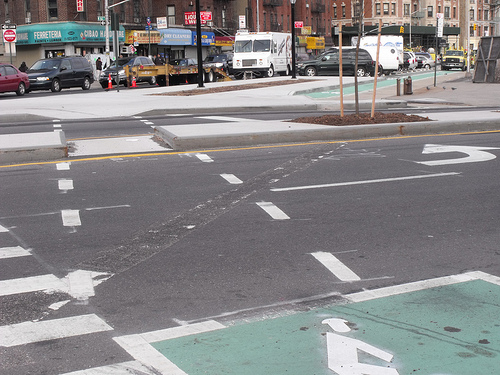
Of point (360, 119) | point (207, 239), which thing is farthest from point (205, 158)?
point (360, 119)

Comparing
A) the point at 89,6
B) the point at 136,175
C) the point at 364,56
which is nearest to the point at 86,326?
the point at 136,175

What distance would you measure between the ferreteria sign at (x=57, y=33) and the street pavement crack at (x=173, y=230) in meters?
49.8

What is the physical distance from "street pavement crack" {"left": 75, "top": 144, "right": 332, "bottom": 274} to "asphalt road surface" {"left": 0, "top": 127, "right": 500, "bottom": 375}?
17 mm

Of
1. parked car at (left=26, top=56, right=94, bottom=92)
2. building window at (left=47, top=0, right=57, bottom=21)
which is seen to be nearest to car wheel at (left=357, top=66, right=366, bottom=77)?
parked car at (left=26, top=56, right=94, bottom=92)

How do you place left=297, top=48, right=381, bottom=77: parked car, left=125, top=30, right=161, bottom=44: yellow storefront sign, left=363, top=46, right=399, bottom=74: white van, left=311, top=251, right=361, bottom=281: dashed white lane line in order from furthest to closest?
1. left=125, top=30, right=161, bottom=44: yellow storefront sign
2. left=363, top=46, right=399, bottom=74: white van
3. left=297, top=48, right=381, bottom=77: parked car
4. left=311, top=251, right=361, bottom=281: dashed white lane line

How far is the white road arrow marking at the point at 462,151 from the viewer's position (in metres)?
10.0

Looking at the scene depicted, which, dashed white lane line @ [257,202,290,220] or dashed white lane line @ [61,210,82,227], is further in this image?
dashed white lane line @ [257,202,290,220]

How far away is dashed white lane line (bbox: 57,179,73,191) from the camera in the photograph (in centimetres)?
833

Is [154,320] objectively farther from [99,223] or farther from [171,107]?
[171,107]

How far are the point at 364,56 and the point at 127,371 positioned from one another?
42.4 m

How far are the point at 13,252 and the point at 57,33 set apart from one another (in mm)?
53077

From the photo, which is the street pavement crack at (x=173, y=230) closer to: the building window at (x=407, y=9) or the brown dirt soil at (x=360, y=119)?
the brown dirt soil at (x=360, y=119)

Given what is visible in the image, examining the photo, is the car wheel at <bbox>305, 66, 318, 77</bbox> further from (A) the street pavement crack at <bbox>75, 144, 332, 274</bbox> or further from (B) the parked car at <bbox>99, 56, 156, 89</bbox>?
(A) the street pavement crack at <bbox>75, 144, 332, 274</bbox>

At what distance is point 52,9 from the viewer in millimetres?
56375
